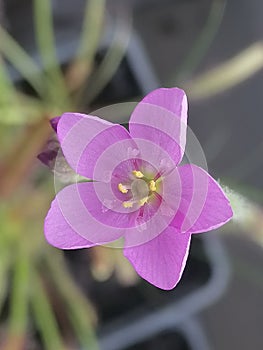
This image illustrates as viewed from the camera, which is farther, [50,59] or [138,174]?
[50,59]

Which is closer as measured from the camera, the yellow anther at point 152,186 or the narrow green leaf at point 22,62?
the yellow anther at point 152,186

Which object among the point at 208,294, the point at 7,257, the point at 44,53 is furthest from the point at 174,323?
the point at 44,53

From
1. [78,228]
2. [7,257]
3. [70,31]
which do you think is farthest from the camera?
[70,31]

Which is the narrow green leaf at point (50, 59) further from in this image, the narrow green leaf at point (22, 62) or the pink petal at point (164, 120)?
the pink petal at point (164, 120)

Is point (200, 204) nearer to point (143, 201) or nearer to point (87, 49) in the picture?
point (143, 201)

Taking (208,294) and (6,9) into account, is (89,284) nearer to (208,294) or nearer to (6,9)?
(208,294)

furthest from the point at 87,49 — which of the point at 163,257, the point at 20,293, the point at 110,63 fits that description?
the point at 163,257

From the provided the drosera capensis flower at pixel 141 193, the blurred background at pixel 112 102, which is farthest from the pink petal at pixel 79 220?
the blurred background at pixel 112 102
